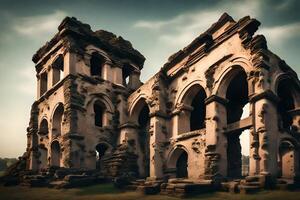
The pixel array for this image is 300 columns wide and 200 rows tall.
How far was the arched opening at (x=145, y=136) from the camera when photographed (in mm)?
20641

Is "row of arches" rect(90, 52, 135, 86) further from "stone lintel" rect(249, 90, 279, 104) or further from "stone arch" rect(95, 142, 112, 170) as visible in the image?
"stone lintel" rect(249, 90, 279, 104)

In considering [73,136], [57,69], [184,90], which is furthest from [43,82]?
[184,90]

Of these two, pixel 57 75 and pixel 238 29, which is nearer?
pixel 238 29

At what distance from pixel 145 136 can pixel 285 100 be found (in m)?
9.09

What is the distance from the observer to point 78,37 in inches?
829

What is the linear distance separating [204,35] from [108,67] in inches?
312

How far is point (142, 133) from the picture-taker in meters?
21.7

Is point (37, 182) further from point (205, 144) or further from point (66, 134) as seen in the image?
point (205, 144)

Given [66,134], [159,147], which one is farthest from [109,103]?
[159,147]

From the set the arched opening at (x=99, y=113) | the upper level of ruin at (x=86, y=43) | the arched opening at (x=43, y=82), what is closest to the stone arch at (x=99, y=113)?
the arched opening at (x=99, y=113)

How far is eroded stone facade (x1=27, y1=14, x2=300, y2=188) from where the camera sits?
13961 millimetres

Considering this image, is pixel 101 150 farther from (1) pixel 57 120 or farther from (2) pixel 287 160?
(2) pixel 287 160

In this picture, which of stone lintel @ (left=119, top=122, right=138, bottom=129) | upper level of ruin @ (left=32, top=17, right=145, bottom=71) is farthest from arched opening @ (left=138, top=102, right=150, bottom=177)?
upper level of ruin @ (left=32, top=17, right=145, bottom=71)

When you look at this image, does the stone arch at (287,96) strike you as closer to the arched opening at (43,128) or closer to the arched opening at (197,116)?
the arched opening at (197,116)
